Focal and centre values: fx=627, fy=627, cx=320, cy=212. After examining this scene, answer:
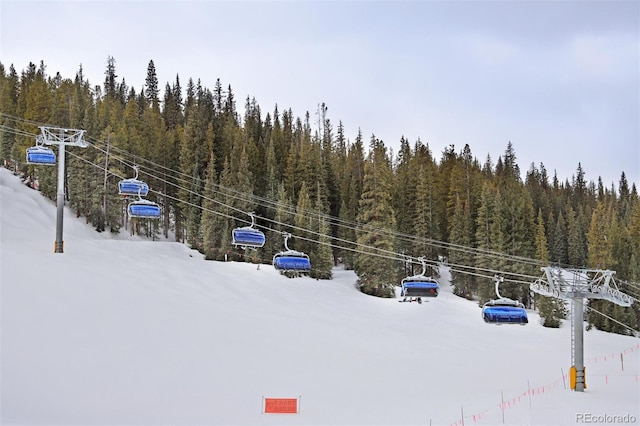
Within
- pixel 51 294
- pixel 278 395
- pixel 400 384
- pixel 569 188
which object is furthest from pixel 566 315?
pixel 569 188

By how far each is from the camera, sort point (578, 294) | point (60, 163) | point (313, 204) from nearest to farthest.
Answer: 1. point (578, 294)
2. point (60, 163)
3. point (313, 204)

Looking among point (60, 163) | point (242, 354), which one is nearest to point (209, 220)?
point (60, 163)

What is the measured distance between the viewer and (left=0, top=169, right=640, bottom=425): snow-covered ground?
2330 centimetres

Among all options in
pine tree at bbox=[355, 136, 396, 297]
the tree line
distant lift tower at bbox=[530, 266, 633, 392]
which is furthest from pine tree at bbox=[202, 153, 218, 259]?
distant lift tower at bbox=[530, 266, 633, 392]

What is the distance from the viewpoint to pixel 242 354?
30422mm

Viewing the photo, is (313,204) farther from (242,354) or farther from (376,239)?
(242,354)

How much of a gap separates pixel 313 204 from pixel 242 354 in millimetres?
39050

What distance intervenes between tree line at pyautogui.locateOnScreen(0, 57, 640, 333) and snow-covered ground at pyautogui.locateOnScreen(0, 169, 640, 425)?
7108mm

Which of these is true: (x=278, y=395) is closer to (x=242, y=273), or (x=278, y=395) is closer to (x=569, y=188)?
(x=242, y=273)

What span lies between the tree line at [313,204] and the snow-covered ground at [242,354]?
7.11 m

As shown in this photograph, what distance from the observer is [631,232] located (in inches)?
2931

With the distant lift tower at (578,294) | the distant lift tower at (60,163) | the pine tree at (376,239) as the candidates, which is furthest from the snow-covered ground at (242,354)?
the pine tree at (376,239)

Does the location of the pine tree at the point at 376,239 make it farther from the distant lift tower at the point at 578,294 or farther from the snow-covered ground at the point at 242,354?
the distant lift tower at the point at 578,294

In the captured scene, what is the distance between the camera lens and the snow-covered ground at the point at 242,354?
23.3 m
